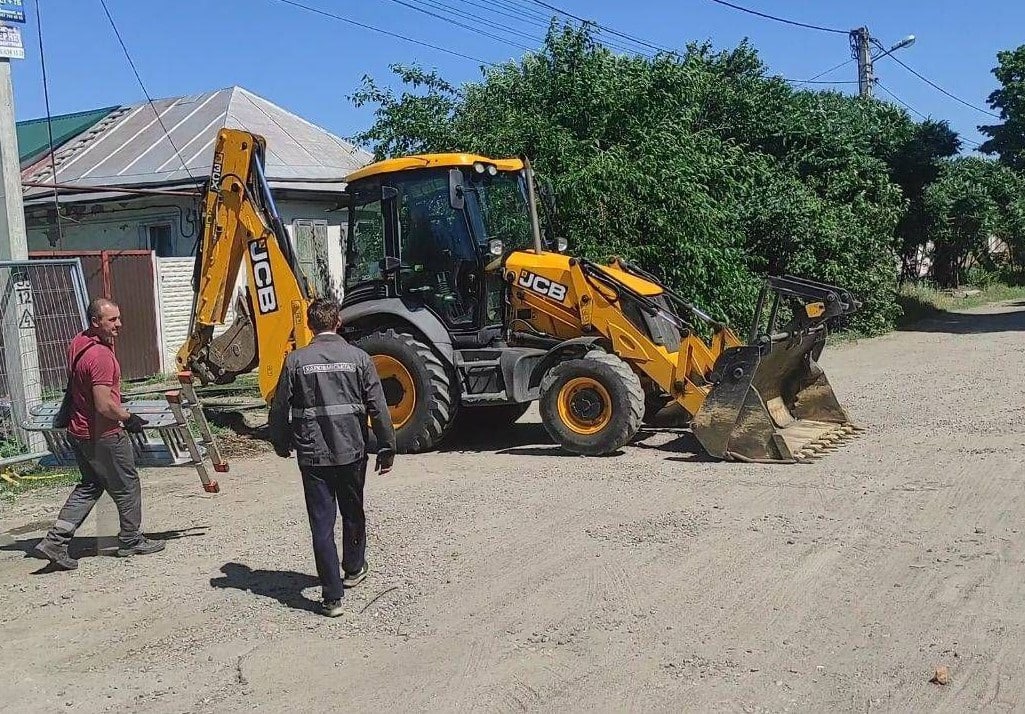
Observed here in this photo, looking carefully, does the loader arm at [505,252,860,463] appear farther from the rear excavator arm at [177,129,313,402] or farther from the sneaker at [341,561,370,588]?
the sneaker at [341,561,370,588]

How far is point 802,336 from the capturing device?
937 centimetres

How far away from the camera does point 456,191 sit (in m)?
9.72

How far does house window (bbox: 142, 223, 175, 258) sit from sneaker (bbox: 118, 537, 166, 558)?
41.4 feet

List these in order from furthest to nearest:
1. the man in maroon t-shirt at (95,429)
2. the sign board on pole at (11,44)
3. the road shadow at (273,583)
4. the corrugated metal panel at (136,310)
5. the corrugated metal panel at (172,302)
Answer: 1. the corrugated metal panel at (172,302)
2. the corrugated metal panel at (136,310)
3. the sign board on pole at (11,44)
4. the man in maroon t-shirt at (95,429)
5. the road shadow at (273,583)

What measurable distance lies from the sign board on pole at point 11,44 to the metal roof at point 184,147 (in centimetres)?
807

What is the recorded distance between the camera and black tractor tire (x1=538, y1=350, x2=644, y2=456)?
906cm

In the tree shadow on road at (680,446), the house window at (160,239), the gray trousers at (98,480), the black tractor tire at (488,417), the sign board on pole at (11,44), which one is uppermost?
the sign board on pole at (11,44)

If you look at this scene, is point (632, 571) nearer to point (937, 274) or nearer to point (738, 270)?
point (738, 270)

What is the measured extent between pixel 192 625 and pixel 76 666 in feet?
2.07

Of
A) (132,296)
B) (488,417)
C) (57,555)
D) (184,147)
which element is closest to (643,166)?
(488,417)

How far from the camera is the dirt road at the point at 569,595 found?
178 inches

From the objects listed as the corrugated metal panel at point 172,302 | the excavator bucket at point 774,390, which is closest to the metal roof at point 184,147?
the corrugated metal panel at point 172,302

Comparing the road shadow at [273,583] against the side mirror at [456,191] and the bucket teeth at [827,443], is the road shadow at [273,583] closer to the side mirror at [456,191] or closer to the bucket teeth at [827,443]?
the side mirror at [456,191]

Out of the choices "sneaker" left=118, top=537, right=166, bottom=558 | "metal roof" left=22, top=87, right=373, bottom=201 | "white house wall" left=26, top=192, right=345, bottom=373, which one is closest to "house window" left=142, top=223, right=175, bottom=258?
"white house wall" left=26, top=192, right=345, bottom=373
